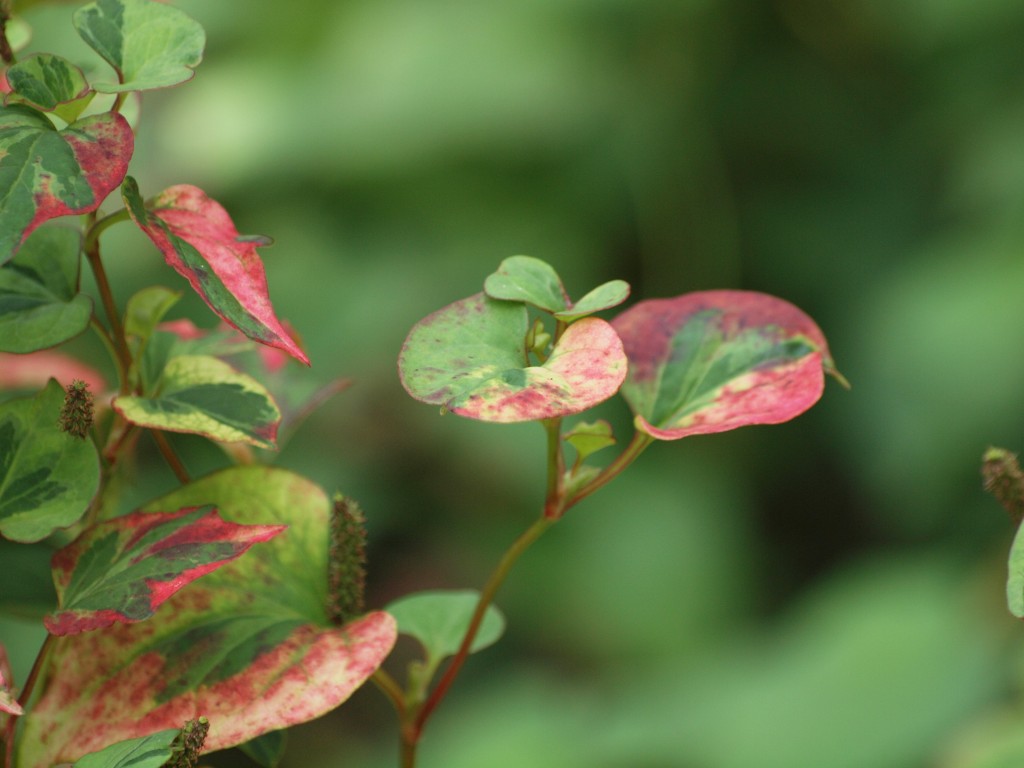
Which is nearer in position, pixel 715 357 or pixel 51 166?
pixel 51 166

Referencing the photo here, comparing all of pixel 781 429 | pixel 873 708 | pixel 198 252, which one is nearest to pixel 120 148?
pixel 198 252

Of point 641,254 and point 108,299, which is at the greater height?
point 108,299

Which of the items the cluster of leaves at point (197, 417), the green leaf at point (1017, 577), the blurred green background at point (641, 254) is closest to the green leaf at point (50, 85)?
the cluster of leaves at point (197, 417)

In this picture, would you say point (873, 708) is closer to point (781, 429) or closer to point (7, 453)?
point (781, 429)

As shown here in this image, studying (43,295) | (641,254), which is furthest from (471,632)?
(641,254)

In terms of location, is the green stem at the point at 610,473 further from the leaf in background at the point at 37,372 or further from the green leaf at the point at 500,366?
the leaf in background at the point at 37,372

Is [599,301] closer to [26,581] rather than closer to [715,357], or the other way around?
[715,357]
